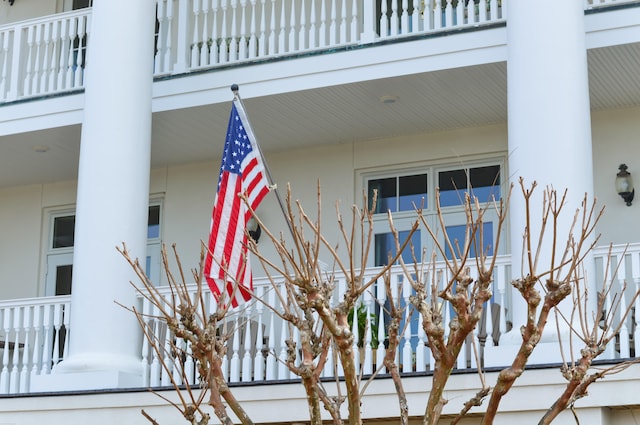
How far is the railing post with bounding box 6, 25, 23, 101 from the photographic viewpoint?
1248 centimetres

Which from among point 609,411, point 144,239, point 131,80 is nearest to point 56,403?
point 144,239

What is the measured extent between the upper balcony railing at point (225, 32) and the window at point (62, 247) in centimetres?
207

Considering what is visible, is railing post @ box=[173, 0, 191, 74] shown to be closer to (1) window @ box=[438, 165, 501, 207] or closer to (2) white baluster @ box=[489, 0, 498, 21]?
(1) window @ box=[438, 165, 501, 207]

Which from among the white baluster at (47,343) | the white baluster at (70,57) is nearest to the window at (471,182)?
the white baluster at (70,57)

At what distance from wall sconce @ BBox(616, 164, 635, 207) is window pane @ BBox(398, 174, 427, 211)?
2.21 m

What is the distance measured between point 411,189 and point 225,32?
2.80m

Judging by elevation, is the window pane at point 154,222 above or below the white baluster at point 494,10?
below

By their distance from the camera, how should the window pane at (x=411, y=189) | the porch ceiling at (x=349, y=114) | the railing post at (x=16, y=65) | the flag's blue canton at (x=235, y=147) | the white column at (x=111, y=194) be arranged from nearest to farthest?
the flag's blue canton at (x=235, y=147), the white column at (x=111, y=194), the porch ceiling at (x=349, y=114), the railing post at (x=16, y=65), the window pane at (x=411, y=189)

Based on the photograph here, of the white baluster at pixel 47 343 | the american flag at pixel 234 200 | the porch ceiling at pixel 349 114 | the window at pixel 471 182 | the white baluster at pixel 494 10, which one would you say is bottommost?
the white baluster at pixel 47 343

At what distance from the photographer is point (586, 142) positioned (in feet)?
29.6

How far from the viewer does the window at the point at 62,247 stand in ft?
46.6

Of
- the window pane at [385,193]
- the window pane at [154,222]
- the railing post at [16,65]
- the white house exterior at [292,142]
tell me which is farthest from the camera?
the window pane at [154,222]

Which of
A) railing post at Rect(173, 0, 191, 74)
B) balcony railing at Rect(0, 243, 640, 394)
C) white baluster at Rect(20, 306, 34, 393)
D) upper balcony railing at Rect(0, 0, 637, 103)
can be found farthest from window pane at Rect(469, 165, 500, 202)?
white baluster at Rect(20, 306, 34, 393)

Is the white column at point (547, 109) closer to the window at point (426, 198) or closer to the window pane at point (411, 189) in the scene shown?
the window at point (426, 198)
